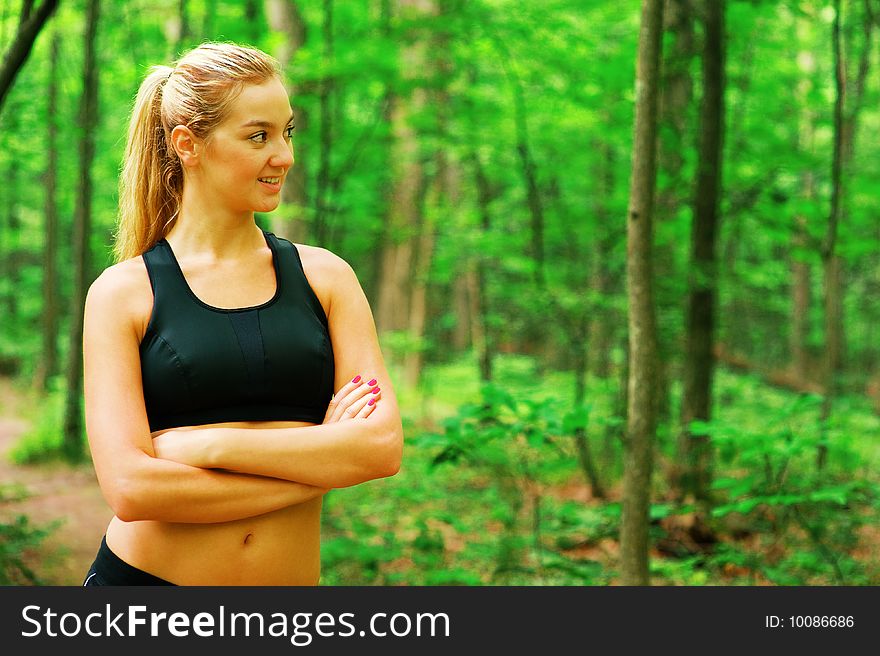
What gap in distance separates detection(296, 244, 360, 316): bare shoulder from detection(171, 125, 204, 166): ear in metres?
0.33

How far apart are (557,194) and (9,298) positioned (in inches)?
745

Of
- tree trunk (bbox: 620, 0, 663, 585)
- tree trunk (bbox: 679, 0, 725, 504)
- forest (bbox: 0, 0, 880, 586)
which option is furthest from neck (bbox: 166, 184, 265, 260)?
tree trunk (bbox: 679, 0, 725, 504)

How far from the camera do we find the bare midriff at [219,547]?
1.89 metres

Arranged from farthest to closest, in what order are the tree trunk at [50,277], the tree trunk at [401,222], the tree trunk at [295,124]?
1. the tree trunk at [50,277]
2. the tree trunk at [401,222]
3. the tree trunk at [295,124]

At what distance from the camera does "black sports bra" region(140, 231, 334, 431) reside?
1832 mm

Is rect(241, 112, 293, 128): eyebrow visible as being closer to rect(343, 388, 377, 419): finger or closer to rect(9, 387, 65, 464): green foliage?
rect(343, 388, 377, 419): finger

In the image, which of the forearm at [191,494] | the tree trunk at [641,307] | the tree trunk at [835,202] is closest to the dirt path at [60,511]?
the tree trunk at [641,307]

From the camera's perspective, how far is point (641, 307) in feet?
11.7

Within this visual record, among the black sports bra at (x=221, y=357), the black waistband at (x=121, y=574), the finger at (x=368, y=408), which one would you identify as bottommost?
the black waistband at (x=121, y=574)

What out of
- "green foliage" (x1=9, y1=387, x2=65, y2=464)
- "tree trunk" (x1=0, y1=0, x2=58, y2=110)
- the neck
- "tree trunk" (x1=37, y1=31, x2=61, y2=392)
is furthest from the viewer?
"tree trunk" (x1=37, y1=31, x2=61, y2=392)

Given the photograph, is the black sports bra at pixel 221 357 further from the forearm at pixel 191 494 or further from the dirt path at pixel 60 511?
the dirt path at pixel 60 511

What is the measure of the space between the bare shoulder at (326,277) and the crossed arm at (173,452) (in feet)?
1.10

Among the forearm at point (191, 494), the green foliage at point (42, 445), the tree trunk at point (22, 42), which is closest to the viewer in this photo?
the forearm at point (191, 494)

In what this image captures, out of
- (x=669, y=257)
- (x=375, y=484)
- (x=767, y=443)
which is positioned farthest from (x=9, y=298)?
(x=767, y=443)
